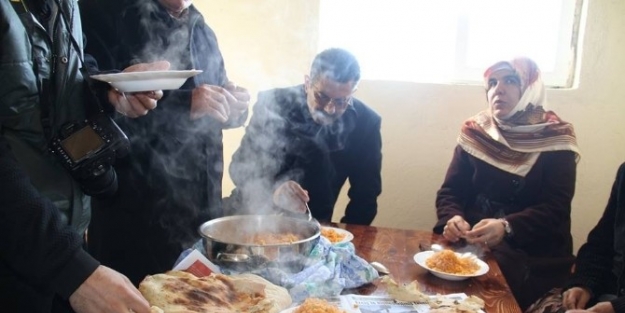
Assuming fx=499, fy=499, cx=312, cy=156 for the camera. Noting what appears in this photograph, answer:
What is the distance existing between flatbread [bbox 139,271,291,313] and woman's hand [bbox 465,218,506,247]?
1.30 meters

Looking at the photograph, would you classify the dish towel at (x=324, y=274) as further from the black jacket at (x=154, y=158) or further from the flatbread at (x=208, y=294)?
the black jacket at (x=154, y=158)

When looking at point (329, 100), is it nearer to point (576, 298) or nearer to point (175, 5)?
point (175, 5)

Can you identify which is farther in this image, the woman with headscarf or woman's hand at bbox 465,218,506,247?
the woman with headscarf

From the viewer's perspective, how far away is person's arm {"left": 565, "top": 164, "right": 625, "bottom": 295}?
2.41 m

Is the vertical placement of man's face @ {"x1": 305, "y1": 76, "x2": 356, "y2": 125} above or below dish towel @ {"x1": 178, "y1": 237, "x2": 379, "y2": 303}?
above

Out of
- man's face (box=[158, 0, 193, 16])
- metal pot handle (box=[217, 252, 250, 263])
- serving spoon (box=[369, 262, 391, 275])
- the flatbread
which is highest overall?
man's face (box=[158, 0, 193, 16])

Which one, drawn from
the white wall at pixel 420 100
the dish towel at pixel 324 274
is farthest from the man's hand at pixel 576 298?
the white wall at pixel 420 100

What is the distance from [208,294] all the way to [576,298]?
1.85 m

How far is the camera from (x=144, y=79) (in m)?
1.30

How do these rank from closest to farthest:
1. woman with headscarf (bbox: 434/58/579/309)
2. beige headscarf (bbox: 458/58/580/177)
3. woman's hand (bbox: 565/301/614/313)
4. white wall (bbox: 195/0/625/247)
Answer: woman's hand (bbox: 565/301/614/313) → woman with headscarf (bbox: 434/58/579/309) → beige headscarf (bbox: 458/58/580/177) → white wall (bbox: 195/0/625/247)

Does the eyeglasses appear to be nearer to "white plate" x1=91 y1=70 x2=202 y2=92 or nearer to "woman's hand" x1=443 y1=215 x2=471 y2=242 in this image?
"woman's hand" x1=443 y1=215 x2=471 y2=242

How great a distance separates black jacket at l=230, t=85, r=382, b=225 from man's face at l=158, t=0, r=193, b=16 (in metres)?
1.06

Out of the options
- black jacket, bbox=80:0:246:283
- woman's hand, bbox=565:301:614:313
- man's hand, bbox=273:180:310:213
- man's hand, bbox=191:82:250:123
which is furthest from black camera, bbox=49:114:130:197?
woman's hand, bbox=565:301:614:313

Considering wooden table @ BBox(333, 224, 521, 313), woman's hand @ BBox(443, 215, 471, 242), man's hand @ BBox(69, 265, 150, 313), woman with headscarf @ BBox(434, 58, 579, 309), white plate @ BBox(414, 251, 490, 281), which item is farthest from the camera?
woman with headscarf @ BBox(434, 58, 579, 309)
